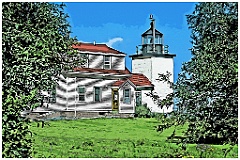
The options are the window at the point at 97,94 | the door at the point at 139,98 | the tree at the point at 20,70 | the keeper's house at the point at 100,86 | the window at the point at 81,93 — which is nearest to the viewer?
the tree at the point at 20,70

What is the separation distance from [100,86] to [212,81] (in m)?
17.3

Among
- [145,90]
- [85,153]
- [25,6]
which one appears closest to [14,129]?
[25,6]

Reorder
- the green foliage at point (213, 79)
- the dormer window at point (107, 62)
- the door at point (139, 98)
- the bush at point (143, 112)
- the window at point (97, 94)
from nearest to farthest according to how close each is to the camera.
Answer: the green foliage at point (213, 79) → the bush at point (143, 112) → the window at point (97, 94) → the dormer window at point (107, 62) → the door at point (139, 98)

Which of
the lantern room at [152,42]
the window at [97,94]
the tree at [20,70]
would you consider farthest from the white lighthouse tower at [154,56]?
the tree at [20,70]

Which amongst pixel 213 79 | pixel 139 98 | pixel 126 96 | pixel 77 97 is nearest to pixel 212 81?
pixel 213 79

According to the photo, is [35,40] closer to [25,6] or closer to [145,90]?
[25,6]

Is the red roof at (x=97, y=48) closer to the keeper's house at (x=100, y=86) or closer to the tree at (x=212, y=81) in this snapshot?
the keeper's house at (x=100, y=86)

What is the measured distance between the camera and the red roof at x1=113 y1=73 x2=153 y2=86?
29141 mm

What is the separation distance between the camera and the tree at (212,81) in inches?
454

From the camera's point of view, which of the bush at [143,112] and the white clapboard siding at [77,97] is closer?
the white clapboard siding at [77,97]

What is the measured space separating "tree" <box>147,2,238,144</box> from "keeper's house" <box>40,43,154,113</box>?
14746 millimetres

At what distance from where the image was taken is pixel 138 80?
3059 cm

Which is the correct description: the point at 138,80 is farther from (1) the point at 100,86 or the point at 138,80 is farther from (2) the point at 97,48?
(2) the point at 97,48

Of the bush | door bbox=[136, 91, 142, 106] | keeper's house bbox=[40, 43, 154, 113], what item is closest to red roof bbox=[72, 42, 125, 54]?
keeper's house bbox=[40, 43, 154, 113]
